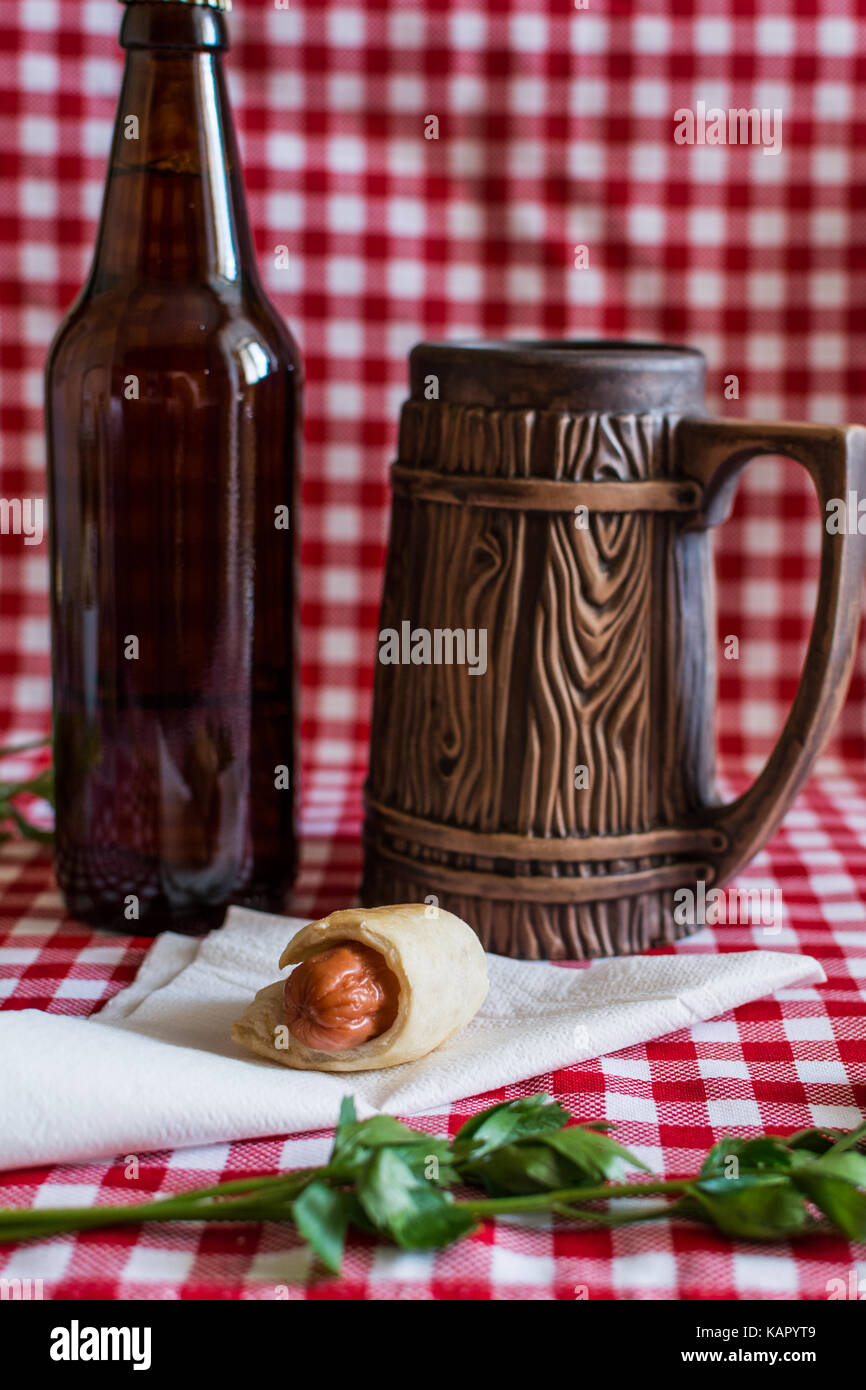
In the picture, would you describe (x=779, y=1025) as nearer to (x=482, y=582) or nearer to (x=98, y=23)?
(x=482, y=582)

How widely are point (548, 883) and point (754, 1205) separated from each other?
0.28m

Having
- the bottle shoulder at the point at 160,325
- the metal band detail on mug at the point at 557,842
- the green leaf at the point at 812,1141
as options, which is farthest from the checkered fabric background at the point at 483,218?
the green leaf at the point at 812,1141

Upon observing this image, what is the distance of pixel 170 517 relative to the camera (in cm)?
86

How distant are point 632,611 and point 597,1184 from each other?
33cm

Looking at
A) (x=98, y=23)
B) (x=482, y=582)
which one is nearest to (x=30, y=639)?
(x=98, y=23)

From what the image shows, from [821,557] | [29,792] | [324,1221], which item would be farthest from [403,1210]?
[29,792]

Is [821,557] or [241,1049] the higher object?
[821,557]

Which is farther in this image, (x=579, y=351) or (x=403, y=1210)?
(x=579, y=351)

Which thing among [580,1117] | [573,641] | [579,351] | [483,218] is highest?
[483,218]

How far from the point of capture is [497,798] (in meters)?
0.86

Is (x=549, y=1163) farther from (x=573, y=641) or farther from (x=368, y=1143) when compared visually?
(x=573, y=641)

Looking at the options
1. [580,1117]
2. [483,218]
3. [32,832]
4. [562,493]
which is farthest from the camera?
[483,218]

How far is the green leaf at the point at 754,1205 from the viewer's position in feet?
1.94

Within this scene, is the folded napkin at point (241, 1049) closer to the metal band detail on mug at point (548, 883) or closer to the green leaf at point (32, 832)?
the metal band detail on mug at point (548, 883)
